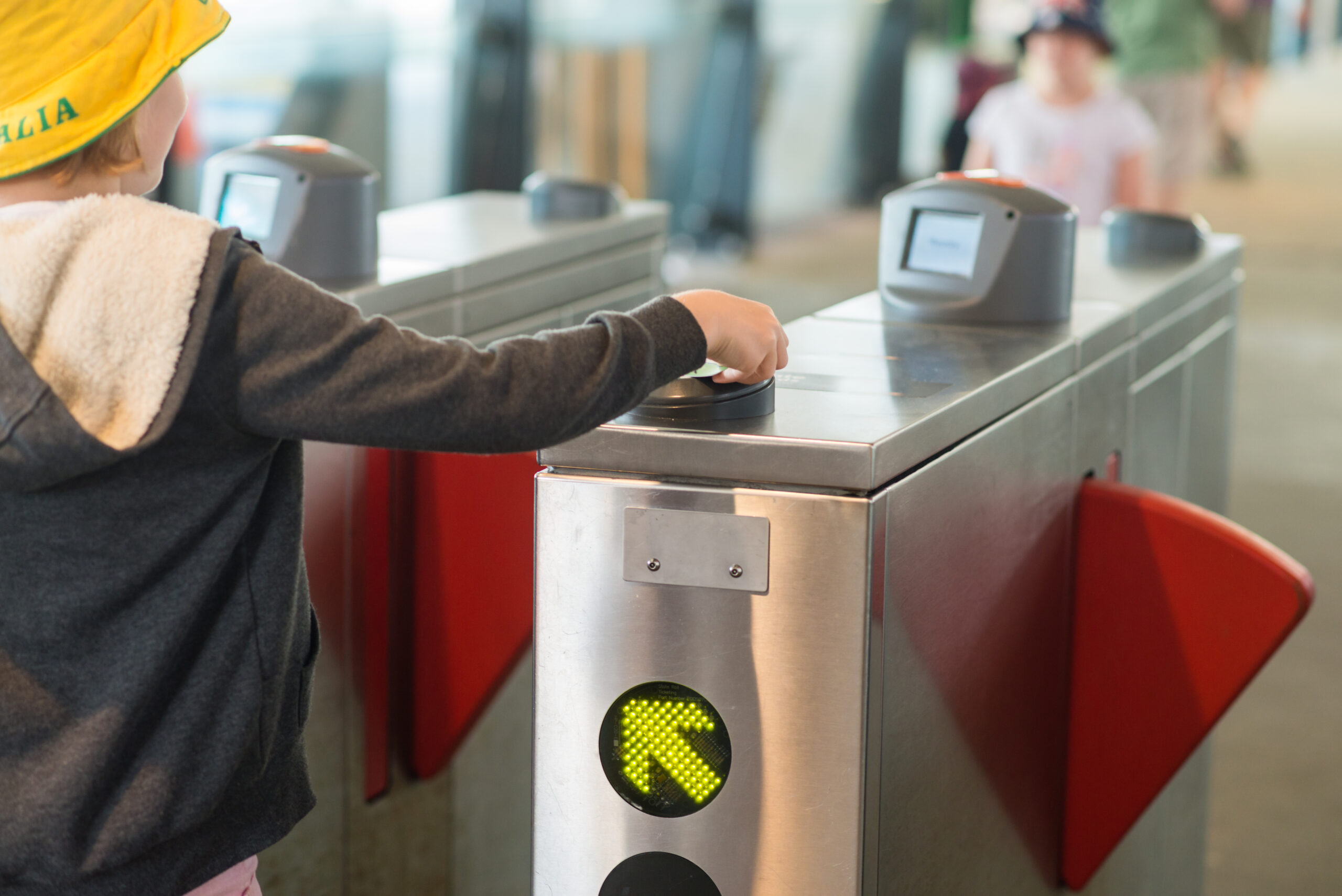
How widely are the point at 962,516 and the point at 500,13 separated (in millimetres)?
4496

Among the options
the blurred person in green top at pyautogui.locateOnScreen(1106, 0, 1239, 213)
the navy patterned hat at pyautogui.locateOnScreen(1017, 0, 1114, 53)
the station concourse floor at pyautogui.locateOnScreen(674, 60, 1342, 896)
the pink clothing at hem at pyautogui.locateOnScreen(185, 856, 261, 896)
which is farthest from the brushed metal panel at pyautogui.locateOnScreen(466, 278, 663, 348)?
the blurred person in green top at pyautogui.locateOnScreen(1106, 0, 1239, 213)

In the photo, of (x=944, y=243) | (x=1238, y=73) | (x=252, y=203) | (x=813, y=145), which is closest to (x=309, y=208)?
(x=252, y=203)

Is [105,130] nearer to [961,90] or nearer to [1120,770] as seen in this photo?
[1120,770]

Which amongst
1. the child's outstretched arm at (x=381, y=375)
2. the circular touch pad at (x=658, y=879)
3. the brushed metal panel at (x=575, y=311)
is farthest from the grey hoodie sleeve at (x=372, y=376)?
the brushed metal panel at (x=575, y=311)

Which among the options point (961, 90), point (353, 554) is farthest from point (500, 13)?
point (353, 554)

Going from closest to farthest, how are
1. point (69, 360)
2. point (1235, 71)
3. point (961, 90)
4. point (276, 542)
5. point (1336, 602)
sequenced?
point (69, 360) → point (276, 542) → point (1336, 602) → point (961, 90) → point (1235, 71)

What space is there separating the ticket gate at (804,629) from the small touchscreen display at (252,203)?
748mm

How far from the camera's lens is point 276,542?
1060 millimetres

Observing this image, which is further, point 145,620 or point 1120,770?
point 1120,770

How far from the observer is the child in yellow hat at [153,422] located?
929mm

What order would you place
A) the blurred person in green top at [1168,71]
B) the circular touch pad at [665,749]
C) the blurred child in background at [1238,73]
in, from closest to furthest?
the circular touch pad at [665,749] → the blurred person in green top at [1168,71] → the blurred child in background at [1238,73]

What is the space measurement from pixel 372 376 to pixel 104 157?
23cm

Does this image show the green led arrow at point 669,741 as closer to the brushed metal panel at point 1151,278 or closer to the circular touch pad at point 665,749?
the circular touch pad at point 665,749

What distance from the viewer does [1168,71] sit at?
5.34 metres
